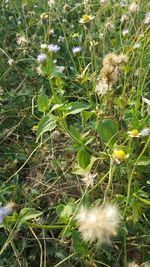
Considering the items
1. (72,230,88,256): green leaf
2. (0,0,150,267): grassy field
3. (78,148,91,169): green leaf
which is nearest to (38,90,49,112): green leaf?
(0,0,150,267): grassy field

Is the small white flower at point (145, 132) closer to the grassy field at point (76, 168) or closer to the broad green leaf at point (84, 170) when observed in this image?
the grassy field at point (76, 168)

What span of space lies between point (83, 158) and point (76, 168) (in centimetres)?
6

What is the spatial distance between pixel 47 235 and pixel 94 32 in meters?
1.10

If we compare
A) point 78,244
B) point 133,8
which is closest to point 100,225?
point 78,244

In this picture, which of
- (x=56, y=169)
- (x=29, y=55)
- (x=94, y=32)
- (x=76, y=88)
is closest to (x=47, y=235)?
(x=56, y=169)

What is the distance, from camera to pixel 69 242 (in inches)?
47.9

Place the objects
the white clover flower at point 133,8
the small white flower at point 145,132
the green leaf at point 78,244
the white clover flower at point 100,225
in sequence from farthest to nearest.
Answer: the white clover flower at point 133,8
the small white flower at point 145,132
the green leaf at point 78,244
the white clover flower at point 100,225

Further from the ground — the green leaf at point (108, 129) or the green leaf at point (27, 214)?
the green leaf at point (108, 129)

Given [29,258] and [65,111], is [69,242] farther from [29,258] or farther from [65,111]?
[65,111]

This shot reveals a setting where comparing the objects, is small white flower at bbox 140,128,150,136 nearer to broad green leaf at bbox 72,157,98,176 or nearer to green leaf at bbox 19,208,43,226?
broad green leaf at bbox 72,157,98,176

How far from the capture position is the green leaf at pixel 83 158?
1225 mm

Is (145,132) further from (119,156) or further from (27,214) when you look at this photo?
(27,214)

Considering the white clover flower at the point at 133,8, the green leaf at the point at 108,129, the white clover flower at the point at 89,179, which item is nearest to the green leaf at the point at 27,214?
the white clover flower at the point at 89,179

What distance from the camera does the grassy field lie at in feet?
3.63
